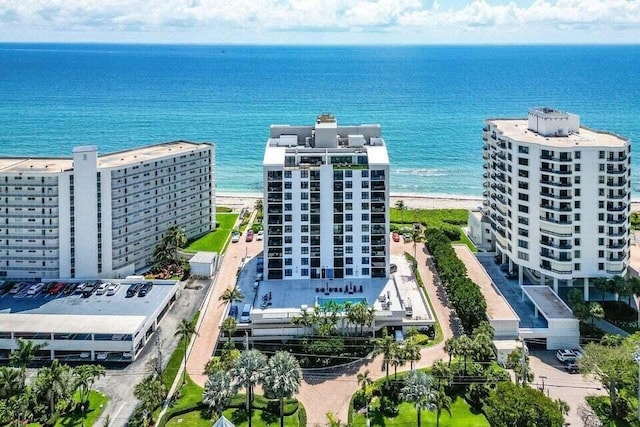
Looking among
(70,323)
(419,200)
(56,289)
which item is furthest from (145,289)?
(419,200)

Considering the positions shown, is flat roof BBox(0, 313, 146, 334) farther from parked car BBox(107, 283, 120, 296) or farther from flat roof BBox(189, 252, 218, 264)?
flat roof BBox(189, 252, 218, 264)

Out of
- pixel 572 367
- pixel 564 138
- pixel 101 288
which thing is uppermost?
pixel 564 138

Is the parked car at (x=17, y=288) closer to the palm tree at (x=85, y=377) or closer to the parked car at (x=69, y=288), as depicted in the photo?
the parked car at (x=69, y=288)

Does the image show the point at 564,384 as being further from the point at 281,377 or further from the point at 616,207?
the point at 281,377

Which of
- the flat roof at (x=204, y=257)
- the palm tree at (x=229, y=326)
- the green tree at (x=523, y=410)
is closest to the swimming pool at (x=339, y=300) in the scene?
the palm tree at (x=229, y=326)

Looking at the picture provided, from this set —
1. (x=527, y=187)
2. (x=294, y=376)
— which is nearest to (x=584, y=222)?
(x=527, y=187)

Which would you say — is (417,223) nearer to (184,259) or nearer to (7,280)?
(184,259)

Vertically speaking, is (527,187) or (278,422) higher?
(527,187)
